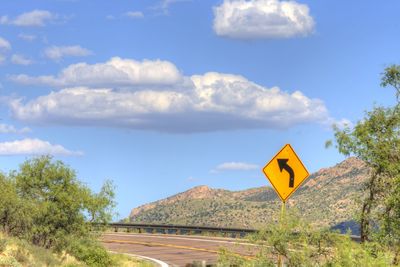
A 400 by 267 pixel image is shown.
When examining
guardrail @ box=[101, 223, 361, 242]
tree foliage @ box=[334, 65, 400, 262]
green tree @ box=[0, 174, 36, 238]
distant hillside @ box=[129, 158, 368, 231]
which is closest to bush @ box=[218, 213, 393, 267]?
tree foliage @ box=[334, 65, 400, 262]

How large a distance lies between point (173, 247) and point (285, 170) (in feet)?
62.0

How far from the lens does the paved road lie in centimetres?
2978

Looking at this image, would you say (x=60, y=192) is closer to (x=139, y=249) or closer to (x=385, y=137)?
(x=139, y=249)

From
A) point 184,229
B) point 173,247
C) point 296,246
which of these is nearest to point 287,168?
point 296,246

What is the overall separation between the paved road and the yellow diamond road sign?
9.44 metres

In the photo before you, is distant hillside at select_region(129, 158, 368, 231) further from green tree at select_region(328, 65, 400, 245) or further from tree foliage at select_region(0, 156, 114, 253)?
green tree at select_region(328, 65, 400, 245)

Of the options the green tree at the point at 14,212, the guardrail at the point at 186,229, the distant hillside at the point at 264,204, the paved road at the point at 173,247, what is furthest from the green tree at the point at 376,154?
the distant hillside at the point at 264,204

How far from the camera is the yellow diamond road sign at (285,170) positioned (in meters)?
17.9

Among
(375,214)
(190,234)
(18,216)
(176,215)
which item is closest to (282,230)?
(375,214)

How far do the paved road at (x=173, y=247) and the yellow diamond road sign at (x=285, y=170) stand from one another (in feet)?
31.0

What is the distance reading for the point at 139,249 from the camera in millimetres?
34812

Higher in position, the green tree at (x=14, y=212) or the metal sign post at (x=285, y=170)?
the metal sign post at (x=285, y=170)

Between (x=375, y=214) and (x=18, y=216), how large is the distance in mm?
16224

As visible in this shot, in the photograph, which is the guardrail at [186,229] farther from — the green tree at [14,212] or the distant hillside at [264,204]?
the distant hillside at [264,204]
